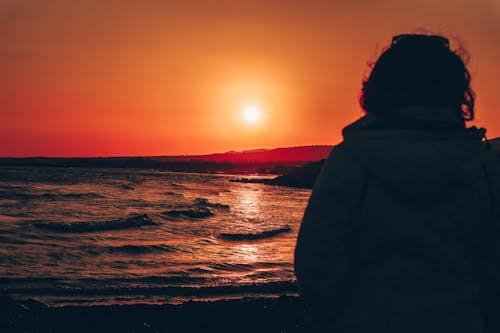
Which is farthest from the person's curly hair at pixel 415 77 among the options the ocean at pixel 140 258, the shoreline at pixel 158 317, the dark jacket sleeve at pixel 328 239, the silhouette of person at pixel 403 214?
the ocean at pixel 140 258

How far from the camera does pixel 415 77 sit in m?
2.11

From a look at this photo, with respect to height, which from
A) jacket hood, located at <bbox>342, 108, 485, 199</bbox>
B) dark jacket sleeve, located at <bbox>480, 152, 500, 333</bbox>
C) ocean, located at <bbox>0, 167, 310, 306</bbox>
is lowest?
ocean, located at <bbox>0, 167, 310, 306</bbox>

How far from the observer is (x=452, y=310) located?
6.53ft

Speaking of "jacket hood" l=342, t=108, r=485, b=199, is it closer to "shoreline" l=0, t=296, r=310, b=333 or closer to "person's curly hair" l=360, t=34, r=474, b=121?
"person's curly hair" l=360, t=34, r=474, b=121

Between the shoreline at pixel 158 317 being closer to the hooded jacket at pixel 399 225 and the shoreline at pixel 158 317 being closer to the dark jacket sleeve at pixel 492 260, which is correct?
the dark jacket sleeve at pixel 492 260

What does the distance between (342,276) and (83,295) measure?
8.02 m

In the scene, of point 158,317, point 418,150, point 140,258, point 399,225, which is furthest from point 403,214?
point 140,258

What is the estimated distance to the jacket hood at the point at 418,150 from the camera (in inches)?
73.8

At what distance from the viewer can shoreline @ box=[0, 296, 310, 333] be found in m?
7.16

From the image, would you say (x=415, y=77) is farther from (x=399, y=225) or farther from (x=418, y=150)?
(x=399, y=225)

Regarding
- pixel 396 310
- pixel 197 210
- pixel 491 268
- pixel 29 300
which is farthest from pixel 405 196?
pixel 197 210

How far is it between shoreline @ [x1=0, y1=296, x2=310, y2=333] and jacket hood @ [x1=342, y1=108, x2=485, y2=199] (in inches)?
229

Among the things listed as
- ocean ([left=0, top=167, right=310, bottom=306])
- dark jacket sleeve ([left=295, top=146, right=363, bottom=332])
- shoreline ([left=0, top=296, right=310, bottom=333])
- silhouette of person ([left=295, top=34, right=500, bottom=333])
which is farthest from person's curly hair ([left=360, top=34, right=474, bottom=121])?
ocean ([left=0, top=167, right=310, bottom=306])

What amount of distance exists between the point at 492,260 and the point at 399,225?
0.55m
